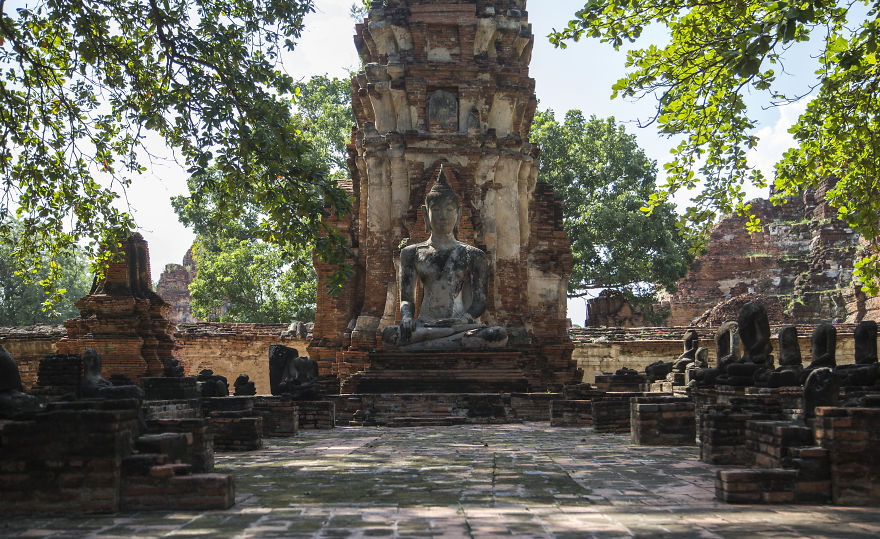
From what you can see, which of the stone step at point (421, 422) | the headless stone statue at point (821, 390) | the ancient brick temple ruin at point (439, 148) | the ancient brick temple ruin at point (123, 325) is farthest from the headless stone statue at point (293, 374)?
the headless stone statue at point (821, 390)

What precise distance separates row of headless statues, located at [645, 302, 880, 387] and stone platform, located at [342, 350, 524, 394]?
277cm

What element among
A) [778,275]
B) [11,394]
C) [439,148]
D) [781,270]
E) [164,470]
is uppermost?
[439,148]

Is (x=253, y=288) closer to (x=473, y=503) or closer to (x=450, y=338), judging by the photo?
(x=450, y=338)

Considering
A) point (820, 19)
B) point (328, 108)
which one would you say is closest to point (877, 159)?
Result: point (820, 19)

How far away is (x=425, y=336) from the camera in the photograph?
13.9m

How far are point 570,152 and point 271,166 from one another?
2410cm

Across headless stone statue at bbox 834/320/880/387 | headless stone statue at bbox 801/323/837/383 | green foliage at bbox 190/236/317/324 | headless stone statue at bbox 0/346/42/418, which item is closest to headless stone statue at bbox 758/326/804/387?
headless stone statue at bbox 801/323/837/383

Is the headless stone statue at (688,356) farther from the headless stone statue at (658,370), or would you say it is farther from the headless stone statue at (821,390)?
the headless stone statue at (821,390)

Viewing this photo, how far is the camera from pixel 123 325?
699 inches

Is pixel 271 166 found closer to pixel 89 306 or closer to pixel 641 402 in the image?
pixel 641 402

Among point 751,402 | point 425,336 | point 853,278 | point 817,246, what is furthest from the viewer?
point 817,246

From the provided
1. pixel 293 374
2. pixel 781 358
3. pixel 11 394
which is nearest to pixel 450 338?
pixel 293 374

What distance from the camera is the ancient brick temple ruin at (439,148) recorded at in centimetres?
1752

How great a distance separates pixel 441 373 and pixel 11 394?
8.13 m
